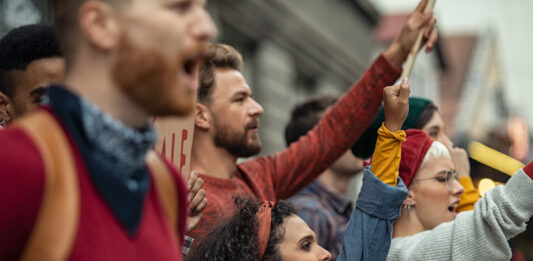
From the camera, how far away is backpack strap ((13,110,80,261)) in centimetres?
152

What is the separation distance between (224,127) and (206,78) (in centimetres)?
29

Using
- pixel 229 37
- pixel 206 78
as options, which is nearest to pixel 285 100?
pixel 229 37

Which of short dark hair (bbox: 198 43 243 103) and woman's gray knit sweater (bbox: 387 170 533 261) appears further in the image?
short dark hair (bbox: 198 43 243 103)

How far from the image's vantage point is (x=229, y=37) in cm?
1275

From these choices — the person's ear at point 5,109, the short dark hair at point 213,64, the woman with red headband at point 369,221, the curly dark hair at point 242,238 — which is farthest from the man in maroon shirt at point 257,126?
the person's ear at point 5,109

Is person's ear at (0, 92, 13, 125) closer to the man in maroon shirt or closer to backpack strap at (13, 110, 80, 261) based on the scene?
the man in maroon shirt

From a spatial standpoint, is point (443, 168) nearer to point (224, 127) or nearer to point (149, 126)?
point (224, 127)

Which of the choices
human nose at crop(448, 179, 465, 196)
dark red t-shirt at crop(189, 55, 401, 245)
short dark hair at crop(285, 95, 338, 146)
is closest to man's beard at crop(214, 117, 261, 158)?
dark red t-shirt at crop(189, 55, 401, 245)

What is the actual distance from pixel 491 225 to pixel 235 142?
4.19 ft

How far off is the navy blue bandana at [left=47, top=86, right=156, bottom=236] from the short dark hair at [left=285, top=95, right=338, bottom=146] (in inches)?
151

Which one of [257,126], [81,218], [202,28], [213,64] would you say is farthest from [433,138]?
[81,218]

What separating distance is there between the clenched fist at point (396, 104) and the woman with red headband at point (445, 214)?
1.73ft

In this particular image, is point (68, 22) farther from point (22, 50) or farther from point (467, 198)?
point (467, 198)

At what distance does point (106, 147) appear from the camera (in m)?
1.66
